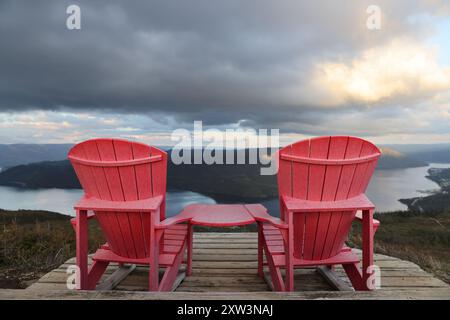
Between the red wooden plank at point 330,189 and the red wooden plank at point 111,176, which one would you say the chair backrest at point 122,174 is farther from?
the red wooden plank at point 330,189

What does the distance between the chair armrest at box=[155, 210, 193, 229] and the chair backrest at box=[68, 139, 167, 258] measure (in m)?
0.09

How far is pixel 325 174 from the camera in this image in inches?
75.5

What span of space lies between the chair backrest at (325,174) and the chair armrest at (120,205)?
93cm

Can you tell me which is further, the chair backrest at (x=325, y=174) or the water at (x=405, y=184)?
the water at (x=405, y=184)

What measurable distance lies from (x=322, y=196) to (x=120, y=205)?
1.44m

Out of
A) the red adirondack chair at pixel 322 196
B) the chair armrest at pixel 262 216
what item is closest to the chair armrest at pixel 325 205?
the red adirondack chair at pixel 322 196

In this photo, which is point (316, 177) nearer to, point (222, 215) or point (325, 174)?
point (325, 174)

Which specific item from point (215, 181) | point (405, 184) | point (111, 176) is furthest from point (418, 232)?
point (405, 184)

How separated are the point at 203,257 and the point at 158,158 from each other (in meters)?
1.72

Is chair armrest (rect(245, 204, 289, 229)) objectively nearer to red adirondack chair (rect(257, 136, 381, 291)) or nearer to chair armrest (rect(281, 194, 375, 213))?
red adirondack chair (rect(257, 136, 381, 291))

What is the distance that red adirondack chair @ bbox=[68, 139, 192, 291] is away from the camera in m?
1.96

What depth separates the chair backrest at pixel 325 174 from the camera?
6.24 ft

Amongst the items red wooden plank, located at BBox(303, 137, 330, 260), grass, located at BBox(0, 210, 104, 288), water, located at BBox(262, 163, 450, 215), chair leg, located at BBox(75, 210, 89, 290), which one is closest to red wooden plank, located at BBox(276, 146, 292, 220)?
red wooden plank, located at BBox(303, 137, 330, 260)
